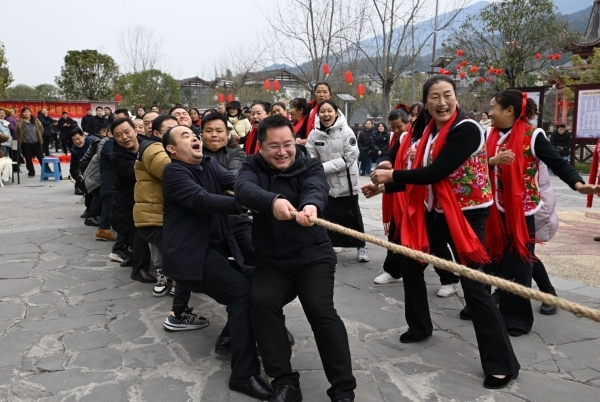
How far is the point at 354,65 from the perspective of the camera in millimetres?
23094

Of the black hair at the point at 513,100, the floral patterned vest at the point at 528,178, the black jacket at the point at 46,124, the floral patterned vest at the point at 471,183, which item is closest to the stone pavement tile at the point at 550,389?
the floral patterned vest at the point at 471,183

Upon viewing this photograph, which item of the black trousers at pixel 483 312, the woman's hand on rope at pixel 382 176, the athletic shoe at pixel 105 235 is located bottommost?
the athletic shoe at pixel 105 235

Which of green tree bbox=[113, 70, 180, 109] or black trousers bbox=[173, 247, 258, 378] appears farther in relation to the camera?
green tree bbox=[113, 70, 180, 109]

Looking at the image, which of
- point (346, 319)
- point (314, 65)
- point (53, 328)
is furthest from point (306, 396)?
point (314, 65)

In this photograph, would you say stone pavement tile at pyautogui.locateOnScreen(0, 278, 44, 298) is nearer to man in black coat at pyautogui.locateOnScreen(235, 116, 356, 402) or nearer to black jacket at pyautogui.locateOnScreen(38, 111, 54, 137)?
man in black coat at pyautogui.locateOnScreen(235, 116, 356, 402)

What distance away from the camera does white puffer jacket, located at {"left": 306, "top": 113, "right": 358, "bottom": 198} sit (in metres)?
5.42

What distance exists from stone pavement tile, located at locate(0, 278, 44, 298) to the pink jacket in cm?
439

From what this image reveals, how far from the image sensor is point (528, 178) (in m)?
3.87

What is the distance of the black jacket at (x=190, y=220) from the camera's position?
10.5 ft

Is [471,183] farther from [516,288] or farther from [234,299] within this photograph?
[234,299]

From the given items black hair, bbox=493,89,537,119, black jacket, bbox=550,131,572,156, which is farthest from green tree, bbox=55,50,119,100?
black hair, bbox=493,89,537,119

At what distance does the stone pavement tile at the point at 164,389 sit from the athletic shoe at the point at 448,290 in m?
2.43

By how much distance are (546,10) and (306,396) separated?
873 inches

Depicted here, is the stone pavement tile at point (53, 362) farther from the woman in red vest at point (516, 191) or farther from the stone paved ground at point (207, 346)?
the woman in red vest at point (516, 191)
